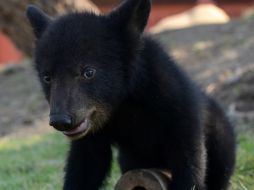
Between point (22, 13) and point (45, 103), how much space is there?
7.68ft

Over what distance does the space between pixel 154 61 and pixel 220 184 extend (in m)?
1.23

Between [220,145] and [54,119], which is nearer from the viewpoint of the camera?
[54,119]

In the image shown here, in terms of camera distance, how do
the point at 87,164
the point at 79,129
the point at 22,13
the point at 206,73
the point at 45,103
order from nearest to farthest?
the point at 79,129
the point at 87,164
the point at 22,13
the point at 206,73
the point at 45,103

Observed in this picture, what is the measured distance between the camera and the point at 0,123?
1183cm

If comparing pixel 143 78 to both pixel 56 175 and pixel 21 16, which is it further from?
pixel 21 16

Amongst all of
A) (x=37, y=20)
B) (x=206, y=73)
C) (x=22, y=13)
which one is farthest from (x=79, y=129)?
(x=206, y=73)

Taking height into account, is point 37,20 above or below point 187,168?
above

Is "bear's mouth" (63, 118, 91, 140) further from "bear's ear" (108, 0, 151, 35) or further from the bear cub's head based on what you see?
"bear's ear" (108, 0, 151, 35)

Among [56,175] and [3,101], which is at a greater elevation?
[56,175]

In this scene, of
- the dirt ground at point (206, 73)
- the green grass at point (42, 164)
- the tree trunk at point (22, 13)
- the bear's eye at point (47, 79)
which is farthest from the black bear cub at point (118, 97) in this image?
the tree trunk at point (22, 13)

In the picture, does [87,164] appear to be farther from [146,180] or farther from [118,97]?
[118,97]

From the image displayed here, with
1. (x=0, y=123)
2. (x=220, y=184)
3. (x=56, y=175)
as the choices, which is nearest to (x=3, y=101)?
(x=0, y=123)

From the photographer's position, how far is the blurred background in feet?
23.5

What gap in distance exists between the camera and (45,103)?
12234 mm
